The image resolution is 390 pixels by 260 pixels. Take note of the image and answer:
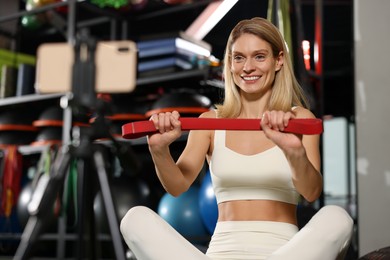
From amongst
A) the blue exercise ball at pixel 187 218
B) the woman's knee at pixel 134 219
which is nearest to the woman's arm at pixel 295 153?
the woman's knee at pixel 134 219

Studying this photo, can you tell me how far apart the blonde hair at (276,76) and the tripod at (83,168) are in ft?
1.20

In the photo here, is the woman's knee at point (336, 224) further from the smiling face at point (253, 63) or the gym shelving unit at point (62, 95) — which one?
the gym shelving unit at point (62, 95)

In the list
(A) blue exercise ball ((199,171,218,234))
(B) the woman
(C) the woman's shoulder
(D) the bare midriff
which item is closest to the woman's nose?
(B) the woman

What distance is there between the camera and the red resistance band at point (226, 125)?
97 cm

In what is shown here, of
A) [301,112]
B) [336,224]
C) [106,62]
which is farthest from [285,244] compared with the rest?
[106,62]

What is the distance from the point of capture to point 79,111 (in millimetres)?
1573

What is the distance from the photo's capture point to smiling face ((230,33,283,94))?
3.70 feet

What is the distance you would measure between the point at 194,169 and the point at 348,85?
230 cm

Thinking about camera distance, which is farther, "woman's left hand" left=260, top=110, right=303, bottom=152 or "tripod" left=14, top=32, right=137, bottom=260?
"tripod" left=14, top=32, right=137, bottom=260

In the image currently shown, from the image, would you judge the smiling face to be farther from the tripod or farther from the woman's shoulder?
the tripod

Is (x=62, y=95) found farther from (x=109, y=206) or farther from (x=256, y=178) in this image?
(x=256, y=178)

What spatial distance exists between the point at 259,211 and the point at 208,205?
1406 millimetres

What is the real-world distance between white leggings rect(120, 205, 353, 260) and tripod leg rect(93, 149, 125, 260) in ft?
1.39

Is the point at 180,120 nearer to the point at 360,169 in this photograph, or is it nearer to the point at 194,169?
the point at 194,169
